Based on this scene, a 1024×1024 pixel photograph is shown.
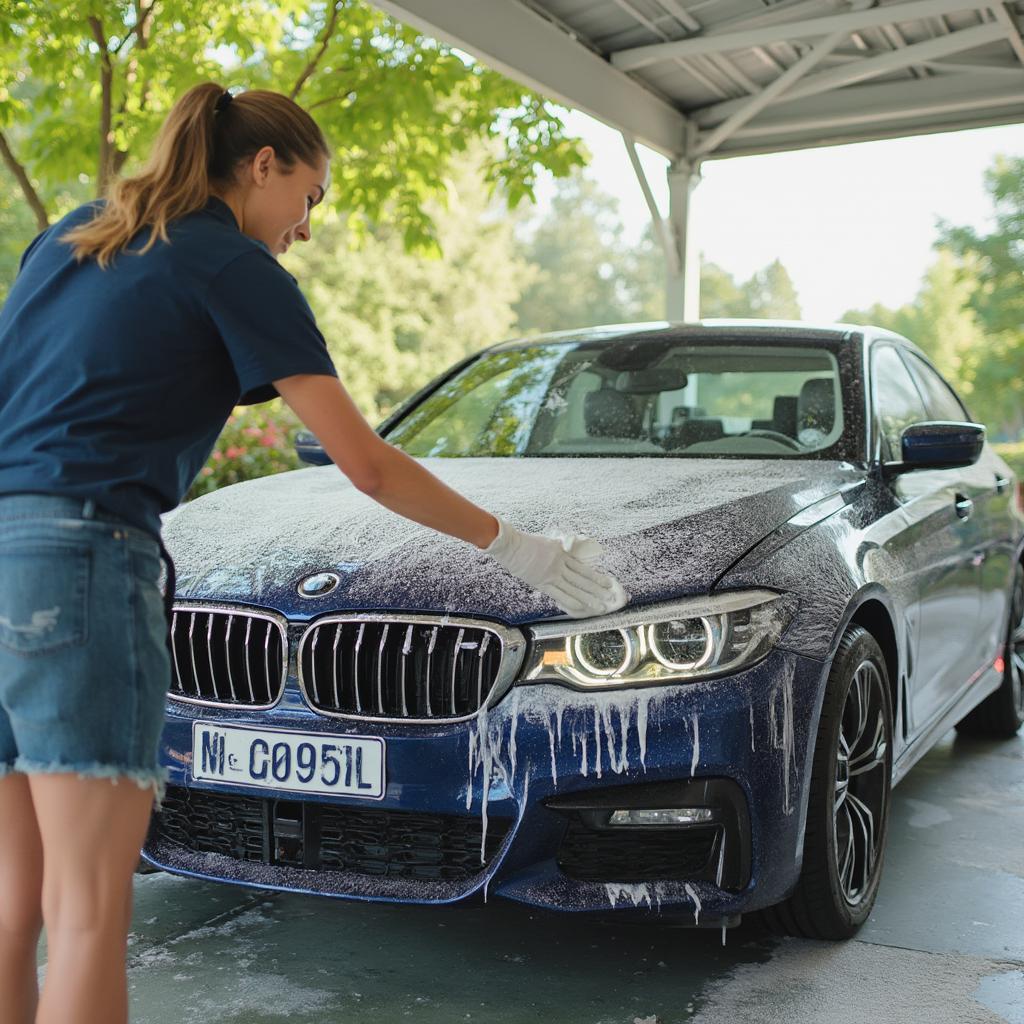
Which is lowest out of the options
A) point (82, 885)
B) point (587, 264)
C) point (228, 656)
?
point (82, 885)

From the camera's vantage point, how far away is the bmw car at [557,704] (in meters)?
2.61

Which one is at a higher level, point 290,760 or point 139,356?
point 139,356

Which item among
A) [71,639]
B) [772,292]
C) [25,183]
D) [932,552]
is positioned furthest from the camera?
[772,292]

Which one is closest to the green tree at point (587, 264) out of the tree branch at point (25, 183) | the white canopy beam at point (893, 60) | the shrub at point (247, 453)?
the shrub at point (247, 453)

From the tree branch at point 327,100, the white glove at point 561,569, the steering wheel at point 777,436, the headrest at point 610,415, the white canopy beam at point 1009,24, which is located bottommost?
the white glove at point 561,569

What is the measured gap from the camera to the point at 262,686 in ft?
9.27

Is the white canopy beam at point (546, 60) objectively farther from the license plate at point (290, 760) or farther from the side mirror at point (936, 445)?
the license plate at point (290, 760)

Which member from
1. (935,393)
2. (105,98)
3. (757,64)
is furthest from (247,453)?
(935,393)

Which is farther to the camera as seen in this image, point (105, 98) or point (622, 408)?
point (105, 98)

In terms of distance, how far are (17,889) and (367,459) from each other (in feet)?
2.57

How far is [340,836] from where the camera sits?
2750 mm

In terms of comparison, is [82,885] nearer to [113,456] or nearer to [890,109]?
[113,456]

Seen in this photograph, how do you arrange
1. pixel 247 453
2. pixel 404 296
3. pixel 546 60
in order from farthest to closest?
pixel 404 296
pixel 247 453
pixel 546 60

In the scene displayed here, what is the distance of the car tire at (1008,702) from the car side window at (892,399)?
1193 millimetres
